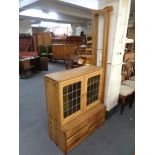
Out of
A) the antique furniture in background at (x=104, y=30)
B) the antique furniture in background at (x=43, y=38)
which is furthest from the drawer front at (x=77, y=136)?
the antique furniture in background at (x=43, y=38)

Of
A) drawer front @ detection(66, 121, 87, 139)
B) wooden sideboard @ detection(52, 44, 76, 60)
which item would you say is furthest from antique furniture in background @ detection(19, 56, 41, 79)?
drawer front @ detection(66, 121, 87, 139)

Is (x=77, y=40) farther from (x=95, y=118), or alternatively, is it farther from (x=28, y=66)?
(x=95, y=118)

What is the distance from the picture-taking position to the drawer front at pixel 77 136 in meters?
2.01

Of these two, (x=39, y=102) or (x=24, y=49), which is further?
(x=24, y=49)

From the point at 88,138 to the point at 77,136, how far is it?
274mm

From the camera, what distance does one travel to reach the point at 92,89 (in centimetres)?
237

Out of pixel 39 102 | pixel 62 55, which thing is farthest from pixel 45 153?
pixel 62 55

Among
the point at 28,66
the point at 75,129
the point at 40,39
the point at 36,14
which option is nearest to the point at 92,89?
the point at 75,129

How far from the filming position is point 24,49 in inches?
244

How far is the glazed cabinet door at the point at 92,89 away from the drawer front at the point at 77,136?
1.10 feet
